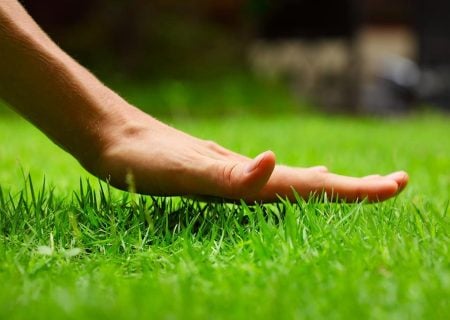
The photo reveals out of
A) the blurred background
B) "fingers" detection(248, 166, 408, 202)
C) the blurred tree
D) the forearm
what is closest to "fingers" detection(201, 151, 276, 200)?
"fingers" detection(248, 166, 408, 202)

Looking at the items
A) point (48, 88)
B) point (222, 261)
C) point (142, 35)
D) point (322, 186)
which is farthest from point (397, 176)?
point (142, 35)

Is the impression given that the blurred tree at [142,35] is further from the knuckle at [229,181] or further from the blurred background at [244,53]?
the knuckle at [229,181]

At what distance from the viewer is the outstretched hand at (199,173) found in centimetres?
167

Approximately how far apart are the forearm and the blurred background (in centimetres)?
701

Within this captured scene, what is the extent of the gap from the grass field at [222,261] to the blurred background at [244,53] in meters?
7.10

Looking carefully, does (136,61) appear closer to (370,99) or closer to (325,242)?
(370,99)

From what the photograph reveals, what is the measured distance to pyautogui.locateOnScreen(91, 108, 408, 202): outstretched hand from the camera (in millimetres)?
1665

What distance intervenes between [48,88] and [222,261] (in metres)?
0.57

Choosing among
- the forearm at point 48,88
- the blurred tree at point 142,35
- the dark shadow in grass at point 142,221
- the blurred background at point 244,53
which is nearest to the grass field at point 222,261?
the dark shadow in grass at point 142,221

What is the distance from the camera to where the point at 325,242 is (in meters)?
1.51

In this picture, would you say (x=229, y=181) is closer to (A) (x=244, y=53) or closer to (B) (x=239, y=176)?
(B) (x=239, y=176)

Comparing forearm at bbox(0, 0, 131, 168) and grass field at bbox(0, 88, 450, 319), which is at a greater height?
forearm at bbox(0, 0, 131, 168)

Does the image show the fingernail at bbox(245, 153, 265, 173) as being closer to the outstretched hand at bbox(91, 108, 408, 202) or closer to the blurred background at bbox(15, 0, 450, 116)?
the outstretched hand at bbox(91, 108, 408, 202)

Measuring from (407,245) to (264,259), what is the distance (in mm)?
268
